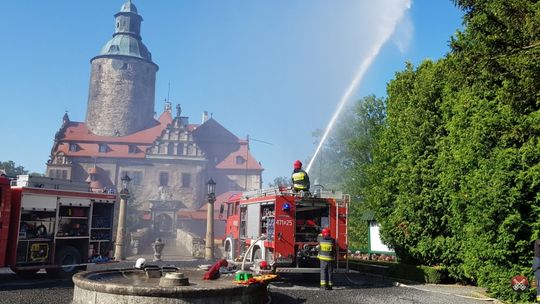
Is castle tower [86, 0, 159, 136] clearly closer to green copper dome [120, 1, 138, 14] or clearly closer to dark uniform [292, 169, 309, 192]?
green copper dome [120, 1, 138, 14]

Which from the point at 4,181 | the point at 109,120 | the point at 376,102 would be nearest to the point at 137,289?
the point at 4,181

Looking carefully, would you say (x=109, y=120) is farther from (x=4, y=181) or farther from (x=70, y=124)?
(x=4, y=181)

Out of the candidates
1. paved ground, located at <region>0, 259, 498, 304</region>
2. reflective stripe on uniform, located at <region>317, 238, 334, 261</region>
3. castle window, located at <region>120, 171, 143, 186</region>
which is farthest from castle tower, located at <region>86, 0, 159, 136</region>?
reflective stripe on uniform, located at <region>317, 238, 334, 261</region>

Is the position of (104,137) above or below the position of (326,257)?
above

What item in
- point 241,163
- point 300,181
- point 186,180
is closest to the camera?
point 300,181

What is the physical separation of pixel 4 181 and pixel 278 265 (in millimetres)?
8269

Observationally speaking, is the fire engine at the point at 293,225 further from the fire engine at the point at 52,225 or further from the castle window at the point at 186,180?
the castle window at the point at 186,180

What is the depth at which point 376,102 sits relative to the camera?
34.0m

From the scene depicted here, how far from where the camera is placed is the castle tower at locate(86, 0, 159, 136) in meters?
80.2

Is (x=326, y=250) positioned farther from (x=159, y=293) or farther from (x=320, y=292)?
(x=159, y=293)

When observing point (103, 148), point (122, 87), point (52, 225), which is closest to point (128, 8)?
point (122, 87)

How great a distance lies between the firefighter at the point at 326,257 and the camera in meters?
13.2

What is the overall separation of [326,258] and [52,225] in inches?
346

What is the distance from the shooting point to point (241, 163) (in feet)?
250
